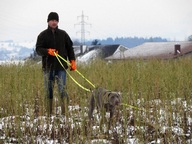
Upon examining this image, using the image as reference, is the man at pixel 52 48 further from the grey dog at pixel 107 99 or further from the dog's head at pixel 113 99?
the dog's head at pixel 113 99

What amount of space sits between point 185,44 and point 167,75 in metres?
29.7

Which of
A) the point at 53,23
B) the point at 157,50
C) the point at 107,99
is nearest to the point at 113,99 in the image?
the point at 107,99

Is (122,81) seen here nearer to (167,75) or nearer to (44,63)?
(167,75)

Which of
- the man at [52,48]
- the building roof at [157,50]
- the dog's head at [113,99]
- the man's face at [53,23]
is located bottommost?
the dog's head at [113,99]

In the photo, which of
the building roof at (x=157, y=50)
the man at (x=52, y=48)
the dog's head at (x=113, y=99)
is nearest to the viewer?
the dog's head at (x=113, y=99)

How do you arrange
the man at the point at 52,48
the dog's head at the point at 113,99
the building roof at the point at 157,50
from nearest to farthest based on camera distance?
the dog's head at the point at 113,99
the man at the point at 52,48
the building roof at the point at 157,50

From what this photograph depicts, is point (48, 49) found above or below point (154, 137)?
above

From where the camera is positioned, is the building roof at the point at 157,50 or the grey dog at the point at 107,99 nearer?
the grey dog at the point at 107,99

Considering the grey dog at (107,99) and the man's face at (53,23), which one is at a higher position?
the man's face at (53,23)

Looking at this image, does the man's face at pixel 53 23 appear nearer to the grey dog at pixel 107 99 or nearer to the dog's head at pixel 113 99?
the grey dog at pixel 107 99

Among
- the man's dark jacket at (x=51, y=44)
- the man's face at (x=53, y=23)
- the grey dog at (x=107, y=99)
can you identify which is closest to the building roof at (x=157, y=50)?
the man's dark jacket at (x=51, y=44)

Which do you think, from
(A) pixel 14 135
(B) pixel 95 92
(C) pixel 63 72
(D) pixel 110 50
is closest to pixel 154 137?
(B) pixel 95 92

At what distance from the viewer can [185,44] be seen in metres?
36.3

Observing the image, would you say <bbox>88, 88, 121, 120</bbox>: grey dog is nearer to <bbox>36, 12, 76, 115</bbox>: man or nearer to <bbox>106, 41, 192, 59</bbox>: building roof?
<bbox>36, 12, 76, 115</bbox>: man
